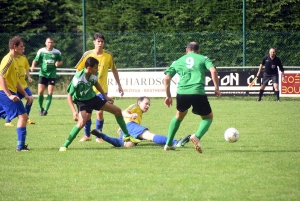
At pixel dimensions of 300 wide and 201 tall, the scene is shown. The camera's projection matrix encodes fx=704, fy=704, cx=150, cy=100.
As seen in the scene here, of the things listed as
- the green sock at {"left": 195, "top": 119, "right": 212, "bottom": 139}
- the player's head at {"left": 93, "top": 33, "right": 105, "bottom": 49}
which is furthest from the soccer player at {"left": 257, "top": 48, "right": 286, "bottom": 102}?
the green sock at {"left": 195, "top": 119, "right": 212, "bottom": 139}

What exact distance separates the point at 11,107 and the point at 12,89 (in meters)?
0.39

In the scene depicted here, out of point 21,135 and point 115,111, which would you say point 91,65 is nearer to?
point 115,111

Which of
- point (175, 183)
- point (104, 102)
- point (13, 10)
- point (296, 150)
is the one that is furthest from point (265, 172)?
point (13, 10)

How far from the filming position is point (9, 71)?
36.7ft

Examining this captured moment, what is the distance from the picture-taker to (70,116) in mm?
18812

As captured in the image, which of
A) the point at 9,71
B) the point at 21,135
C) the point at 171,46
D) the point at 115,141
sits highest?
the point at 9,71

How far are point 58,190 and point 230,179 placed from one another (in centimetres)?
202

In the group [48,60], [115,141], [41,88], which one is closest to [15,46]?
[115,141]

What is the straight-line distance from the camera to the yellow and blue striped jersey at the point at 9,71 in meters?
11.1

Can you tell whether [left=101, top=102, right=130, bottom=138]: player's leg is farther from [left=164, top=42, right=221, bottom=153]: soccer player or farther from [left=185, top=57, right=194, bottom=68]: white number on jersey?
[left=185, top=57, right=194, bottom=68]: white number on jersey

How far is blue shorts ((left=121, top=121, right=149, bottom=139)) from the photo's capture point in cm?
1198

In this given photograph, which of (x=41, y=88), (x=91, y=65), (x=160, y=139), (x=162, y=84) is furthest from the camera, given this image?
(x=162, y=84)

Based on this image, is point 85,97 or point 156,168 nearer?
point 156,168

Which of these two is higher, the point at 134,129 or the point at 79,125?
the point at 79,125
